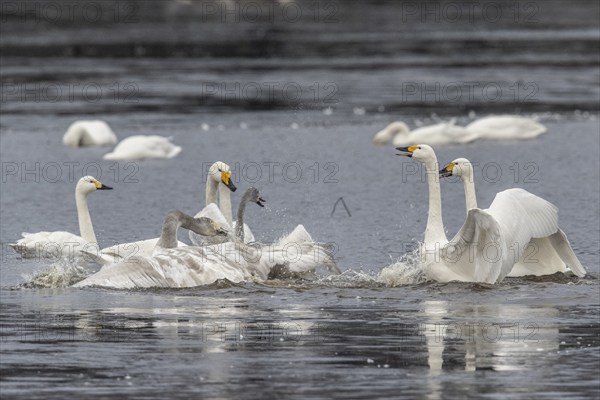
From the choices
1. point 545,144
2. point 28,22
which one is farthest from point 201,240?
point 28,22

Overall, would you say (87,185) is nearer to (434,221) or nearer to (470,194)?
(434,221)

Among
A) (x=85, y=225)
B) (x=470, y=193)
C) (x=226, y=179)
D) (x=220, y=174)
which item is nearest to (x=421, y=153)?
(x=470, y=193)

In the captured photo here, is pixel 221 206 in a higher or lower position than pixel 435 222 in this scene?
higher

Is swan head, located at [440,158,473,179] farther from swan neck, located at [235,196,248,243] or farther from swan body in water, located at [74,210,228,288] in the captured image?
swan body in water, located at [74,210,228,288]

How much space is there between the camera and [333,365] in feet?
32.0

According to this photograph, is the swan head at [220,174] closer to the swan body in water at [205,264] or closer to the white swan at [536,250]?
the swan body in water at [205,264]

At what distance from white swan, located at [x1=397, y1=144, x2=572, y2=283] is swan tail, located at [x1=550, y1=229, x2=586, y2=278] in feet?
1.35

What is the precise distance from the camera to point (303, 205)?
747 inches

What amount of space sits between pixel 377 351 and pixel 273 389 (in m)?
1.37

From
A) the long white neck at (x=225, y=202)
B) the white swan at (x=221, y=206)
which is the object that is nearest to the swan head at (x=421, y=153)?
the white swan at (x=221, y=206)

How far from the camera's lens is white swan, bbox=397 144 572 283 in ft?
42.9

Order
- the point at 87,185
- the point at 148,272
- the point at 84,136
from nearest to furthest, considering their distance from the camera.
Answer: the point at 148,272 < the point at 87,185 < the point at 84,136

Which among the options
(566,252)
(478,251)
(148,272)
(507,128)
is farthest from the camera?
(507,128)

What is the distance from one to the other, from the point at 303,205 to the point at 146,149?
18.0 ft
